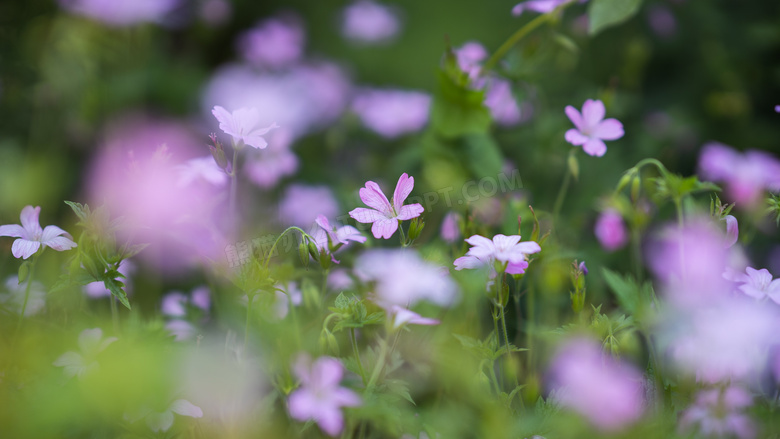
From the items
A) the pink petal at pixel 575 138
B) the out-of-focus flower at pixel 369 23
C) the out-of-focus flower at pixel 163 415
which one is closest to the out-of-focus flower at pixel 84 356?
the out-of-focus flower at pixel 163 415

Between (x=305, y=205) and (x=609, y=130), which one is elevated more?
(x=609, y=130)

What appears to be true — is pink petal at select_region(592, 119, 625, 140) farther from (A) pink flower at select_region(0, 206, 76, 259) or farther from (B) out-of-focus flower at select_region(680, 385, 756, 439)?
(A) pink flower at select_region(0, 206, 76, 259)

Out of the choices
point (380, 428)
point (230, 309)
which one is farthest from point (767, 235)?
point (230, 309)

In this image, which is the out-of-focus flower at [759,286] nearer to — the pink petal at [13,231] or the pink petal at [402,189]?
the pink petal at [402,189]

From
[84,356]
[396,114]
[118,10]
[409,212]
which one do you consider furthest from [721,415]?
[118,10]

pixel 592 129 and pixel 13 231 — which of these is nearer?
pixel 13 231

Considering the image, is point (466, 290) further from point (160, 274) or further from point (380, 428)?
point (160, 274)

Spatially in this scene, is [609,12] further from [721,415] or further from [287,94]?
[287,94]
